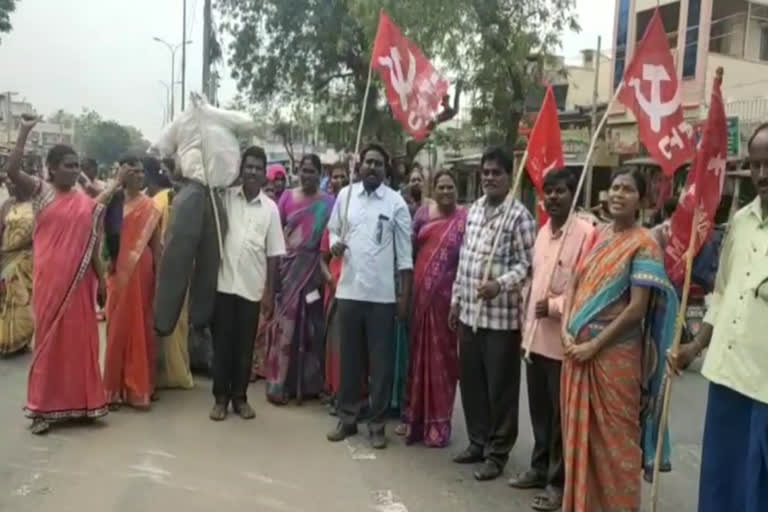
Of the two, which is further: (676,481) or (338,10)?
(338,10)

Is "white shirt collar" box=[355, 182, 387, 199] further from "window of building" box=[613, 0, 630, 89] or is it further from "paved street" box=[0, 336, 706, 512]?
"window of building" box=[613, 0, 630, 89]

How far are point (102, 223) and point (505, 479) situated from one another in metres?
2.95

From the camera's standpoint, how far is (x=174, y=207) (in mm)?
5086

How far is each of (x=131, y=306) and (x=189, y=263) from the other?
2.36ft

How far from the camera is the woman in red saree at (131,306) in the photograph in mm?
5398

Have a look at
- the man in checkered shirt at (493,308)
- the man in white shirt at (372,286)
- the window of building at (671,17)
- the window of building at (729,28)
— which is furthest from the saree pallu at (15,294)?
the window of building at (729,28)

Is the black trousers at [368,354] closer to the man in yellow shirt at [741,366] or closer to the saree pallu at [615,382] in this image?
the saree pallu at [615,382]

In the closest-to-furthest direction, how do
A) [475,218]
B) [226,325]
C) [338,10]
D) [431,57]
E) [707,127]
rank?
[707,127] < [475,218] < [226,325] < [431,57] < [338,10]

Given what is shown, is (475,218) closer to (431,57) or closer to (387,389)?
(387,389)

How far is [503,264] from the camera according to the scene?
428 cm

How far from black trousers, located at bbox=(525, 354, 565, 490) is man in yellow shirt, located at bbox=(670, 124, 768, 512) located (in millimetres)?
1019

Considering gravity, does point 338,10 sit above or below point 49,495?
above

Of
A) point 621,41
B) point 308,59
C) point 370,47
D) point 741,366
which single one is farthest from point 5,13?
point 741,366

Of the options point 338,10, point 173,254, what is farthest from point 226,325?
point 338,10
